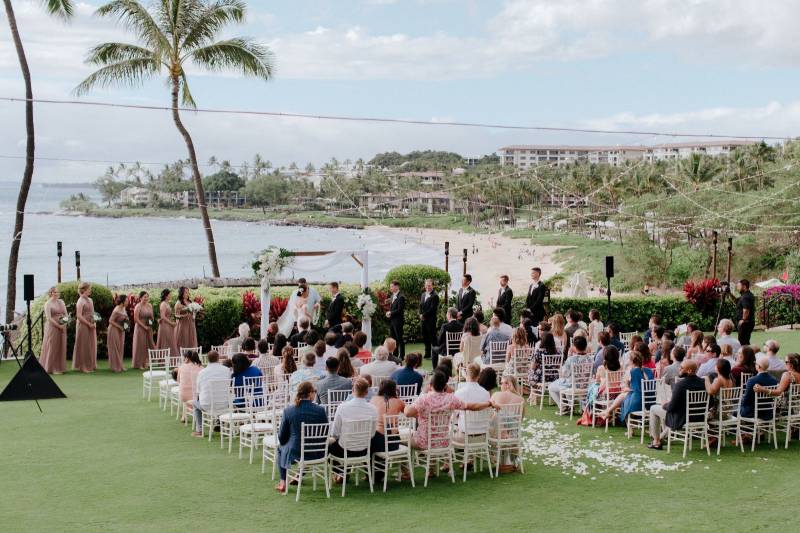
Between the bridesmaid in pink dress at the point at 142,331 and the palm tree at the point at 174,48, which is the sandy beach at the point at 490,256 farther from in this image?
the bridesmaid in pink dress at the point at 142,331

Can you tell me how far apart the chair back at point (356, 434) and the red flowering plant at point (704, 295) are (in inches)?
589

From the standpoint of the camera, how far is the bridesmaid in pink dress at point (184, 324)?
16734 mm

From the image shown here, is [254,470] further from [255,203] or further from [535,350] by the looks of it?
[255,203]

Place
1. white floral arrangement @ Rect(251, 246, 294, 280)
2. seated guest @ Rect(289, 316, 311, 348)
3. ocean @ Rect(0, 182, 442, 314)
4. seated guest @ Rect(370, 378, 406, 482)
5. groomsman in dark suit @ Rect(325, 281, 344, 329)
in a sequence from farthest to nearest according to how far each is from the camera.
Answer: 1. ocean @ Rect(0, 182, 442, 314)
2. groomsman in dark suit @ Rect(325, 281, 344, 329)
3. white floral arrangement @ Rect(251, 246, 294, 280)
4. seated guest @ Rect(289, 316, 311, 348)
5. seated guest @ Rect(370, 378, 406, 482)

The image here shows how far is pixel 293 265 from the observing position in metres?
17.8

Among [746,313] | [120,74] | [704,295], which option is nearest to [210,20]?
[120,74]

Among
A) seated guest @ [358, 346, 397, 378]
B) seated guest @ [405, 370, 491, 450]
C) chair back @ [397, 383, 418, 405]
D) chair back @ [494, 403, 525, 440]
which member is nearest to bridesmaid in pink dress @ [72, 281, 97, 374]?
seated guest @ [358, 346, 397, 378]

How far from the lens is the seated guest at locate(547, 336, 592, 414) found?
12227 mm

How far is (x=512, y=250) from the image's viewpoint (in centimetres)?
8388

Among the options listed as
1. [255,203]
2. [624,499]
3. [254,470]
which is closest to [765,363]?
[624,499]

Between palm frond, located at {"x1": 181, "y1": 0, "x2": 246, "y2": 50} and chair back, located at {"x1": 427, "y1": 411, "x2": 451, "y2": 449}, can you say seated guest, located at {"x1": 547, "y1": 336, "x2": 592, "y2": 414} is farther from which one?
palm frond, located at {"x1": 181, "y1": 0, "x2": 246, "y2": 50}

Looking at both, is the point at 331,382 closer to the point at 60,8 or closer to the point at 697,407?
the point at 697,407

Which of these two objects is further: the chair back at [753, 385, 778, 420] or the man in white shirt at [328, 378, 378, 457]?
→ the chair back at [753, 385, 778, 420]

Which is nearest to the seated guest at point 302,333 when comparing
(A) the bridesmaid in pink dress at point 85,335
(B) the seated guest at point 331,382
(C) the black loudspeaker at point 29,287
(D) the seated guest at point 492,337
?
(D) the seated guest at point 492,337
